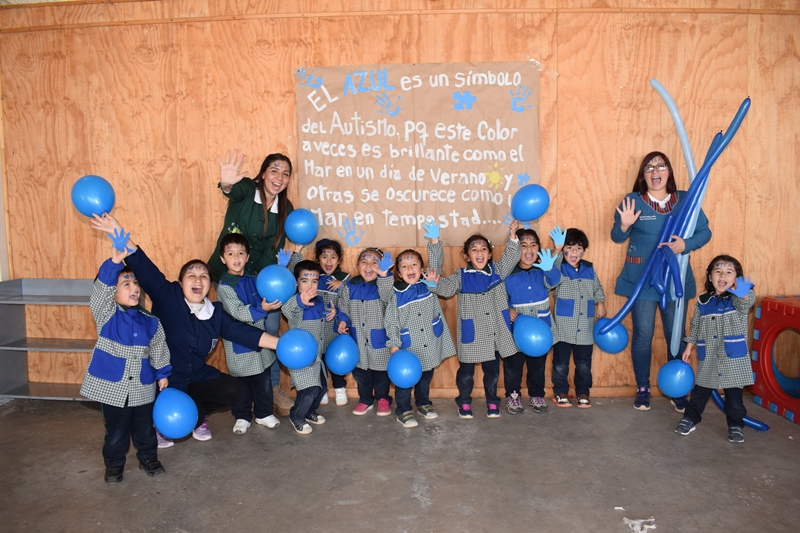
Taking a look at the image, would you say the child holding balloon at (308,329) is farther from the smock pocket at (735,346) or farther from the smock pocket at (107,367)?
the smock pocket at (735,346)

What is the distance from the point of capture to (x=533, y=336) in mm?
3275

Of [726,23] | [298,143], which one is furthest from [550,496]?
[726,23]

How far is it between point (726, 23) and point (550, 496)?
3121 millimetres

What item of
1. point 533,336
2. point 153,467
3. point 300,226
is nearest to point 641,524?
point 533,336

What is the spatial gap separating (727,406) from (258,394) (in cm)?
259

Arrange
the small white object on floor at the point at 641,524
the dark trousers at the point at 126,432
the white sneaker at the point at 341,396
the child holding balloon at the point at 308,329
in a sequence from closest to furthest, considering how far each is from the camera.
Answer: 1. the small white object on floor at the point at 641,524
2. the dark trousers at the point at 126,432
3. the child holding balloon at the point at 308,329
4. the white sneaker at the point at 341,396

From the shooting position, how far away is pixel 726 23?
3674mm

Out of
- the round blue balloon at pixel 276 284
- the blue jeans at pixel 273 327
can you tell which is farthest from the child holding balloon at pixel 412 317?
the blue jeans at pixel 273 327

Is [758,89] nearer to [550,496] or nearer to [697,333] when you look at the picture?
[697,333]

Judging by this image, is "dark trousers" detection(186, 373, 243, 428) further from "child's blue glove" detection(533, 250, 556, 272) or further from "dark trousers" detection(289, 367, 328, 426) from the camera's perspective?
"child's blue glove" detection(533, 250, 556, 272)

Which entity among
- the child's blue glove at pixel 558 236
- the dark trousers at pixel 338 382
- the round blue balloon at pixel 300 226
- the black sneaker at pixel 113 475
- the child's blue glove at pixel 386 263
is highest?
the round blue balloon at pixel 300 226

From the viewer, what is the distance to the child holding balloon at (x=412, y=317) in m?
3.37

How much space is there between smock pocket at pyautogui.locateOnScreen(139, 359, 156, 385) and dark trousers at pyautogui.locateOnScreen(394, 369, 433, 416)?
53.6 inches

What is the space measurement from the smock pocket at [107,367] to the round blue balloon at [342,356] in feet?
3.74
